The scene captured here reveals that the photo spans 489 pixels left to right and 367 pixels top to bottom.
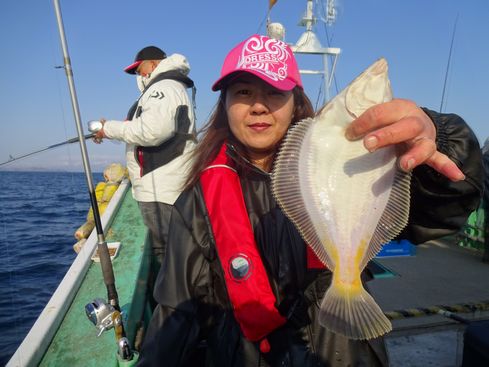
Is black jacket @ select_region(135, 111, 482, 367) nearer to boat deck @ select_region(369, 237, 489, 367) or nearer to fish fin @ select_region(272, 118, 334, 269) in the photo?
fish fin @ select_region(272, 118, 334, 269)

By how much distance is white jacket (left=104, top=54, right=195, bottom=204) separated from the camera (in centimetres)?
339

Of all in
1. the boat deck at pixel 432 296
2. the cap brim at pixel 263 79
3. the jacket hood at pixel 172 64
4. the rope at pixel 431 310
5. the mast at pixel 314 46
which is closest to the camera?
the cap brim at pixel 263 79

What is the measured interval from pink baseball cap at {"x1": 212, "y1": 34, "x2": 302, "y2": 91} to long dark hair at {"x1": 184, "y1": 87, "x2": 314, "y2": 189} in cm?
16

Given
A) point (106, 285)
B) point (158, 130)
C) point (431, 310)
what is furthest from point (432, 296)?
point (106, 285)

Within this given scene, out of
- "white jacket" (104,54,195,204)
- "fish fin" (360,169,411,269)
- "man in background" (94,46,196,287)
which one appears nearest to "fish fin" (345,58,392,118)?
"fish fin" (360,169,411,269)

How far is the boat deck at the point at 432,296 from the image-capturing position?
3.24m

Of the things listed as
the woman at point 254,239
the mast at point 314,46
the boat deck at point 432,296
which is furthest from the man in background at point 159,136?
the mast at point 314,46

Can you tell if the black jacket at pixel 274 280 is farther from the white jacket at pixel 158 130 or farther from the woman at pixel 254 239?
the white jacket at pixel 158 130

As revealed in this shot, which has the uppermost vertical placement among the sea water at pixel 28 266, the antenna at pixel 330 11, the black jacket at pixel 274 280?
the antenna at pixel 330 11

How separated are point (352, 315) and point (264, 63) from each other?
125 centimetres

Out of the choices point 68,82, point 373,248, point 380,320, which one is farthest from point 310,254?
point 68,82

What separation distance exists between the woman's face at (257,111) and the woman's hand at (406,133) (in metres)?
0.63

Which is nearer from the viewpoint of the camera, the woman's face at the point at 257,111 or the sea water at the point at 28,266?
the woman's face at the point at 257,111

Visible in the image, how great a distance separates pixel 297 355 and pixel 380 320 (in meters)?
0.47
